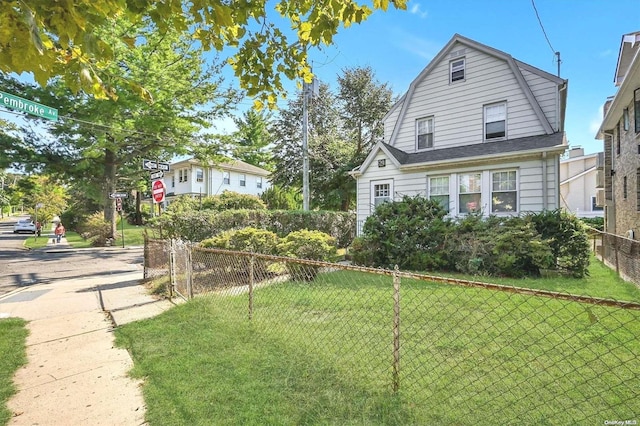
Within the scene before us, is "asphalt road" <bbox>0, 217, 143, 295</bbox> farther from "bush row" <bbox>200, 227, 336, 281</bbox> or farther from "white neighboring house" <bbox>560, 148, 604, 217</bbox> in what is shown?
"white neighboring house" <bbox>560, 148, 604, 217</bbox>

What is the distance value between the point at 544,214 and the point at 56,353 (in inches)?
411

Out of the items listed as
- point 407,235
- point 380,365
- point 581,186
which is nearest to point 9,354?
point 380,365

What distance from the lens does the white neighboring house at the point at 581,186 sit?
93.8 feet

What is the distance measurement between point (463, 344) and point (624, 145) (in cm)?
1232

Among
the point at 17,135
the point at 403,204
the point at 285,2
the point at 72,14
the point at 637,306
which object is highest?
the point at 17,135

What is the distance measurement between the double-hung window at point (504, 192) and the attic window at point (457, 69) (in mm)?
4195

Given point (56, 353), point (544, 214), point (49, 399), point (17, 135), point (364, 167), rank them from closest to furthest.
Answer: point (49, 399) → point (56, 353) → point (544, 214) → point (364, 167) → point (17, 135)

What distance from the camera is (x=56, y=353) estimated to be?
4.25 metres

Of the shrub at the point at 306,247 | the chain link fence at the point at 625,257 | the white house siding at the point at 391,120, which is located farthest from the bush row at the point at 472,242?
the white house siding at the point at 391,120

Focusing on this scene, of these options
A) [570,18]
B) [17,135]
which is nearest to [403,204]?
[570,18]

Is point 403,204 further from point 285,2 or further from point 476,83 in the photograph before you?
point 285,2

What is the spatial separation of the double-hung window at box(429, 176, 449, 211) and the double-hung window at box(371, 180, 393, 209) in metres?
1.63

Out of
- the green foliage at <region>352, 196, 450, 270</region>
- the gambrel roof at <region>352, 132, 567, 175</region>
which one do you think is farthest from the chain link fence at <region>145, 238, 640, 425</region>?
the gambrel roof at <region>352, 132, 567, 175</region>

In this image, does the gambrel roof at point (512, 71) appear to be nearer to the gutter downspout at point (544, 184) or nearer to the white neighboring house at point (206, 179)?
the gutter downspout at point (544, 184)
